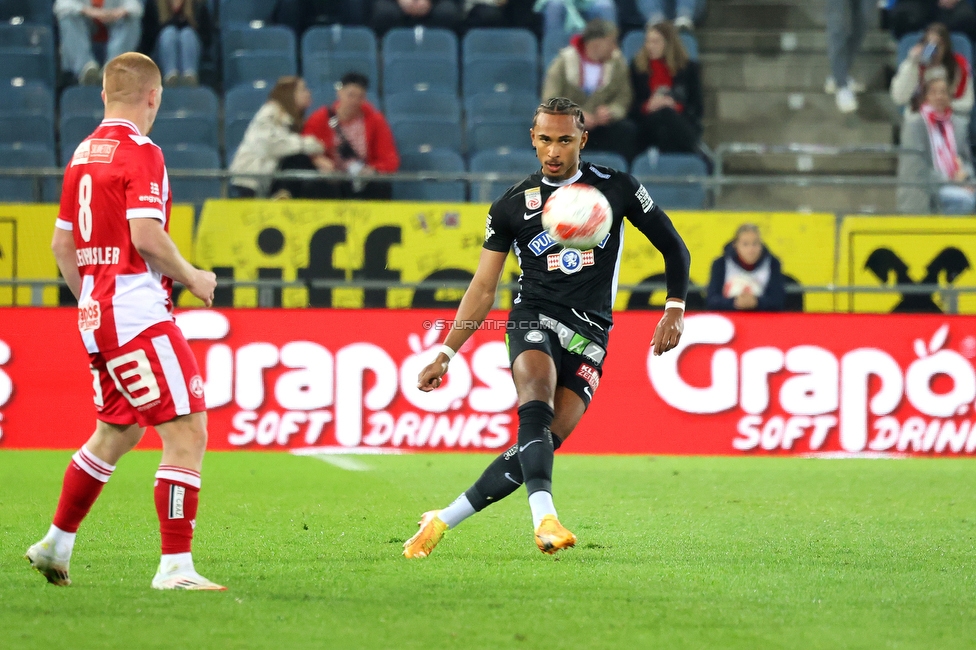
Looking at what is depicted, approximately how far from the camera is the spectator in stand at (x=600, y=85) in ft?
50.8

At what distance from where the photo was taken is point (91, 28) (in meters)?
16.3

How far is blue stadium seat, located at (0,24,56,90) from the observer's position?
16.2 meters

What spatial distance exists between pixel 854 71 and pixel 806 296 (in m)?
6.07

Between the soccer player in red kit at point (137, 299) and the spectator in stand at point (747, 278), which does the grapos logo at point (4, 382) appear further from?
the soccer player in red kit at point (137, 299)

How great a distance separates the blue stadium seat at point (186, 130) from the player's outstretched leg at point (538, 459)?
10146mm

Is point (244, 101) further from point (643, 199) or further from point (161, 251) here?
point (161, 251)

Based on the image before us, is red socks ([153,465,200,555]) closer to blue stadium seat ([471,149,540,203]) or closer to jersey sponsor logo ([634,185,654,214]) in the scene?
jersey sponsor logo ([634,185,654,214])

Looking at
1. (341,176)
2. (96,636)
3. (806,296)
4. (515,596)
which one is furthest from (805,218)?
(96,636)

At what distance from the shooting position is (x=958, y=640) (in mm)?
4633

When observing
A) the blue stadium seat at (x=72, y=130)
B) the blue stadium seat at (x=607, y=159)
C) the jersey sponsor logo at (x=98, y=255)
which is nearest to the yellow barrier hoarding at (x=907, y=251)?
the blue stadium seat at (x=607, y=159)

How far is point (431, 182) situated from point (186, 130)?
3095 millimetres

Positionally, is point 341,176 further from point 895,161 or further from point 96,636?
point 96,636

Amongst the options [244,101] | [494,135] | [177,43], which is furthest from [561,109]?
[177,43]

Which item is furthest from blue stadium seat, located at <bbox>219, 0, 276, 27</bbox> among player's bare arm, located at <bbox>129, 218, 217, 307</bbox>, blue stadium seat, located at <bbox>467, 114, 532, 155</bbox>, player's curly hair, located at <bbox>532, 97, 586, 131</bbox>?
player's bare arm, located at <bbox>129, 218, 217, 307</bbox>
